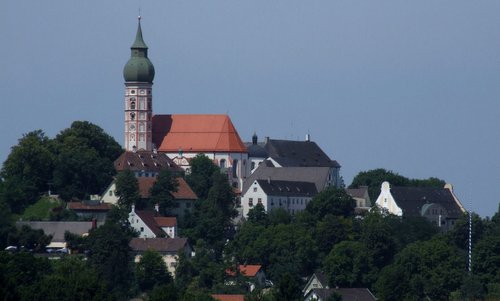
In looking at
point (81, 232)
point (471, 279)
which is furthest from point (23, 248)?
point (471, 279)

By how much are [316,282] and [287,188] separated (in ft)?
63.4

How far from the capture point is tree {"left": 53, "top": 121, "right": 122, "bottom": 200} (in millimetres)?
127438

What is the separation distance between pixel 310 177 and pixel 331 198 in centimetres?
1331

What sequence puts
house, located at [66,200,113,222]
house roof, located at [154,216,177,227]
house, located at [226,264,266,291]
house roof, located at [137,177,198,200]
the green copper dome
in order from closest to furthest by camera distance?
house, located at [226,264,266,291], house roof, located at [154,216,177,227], house, located at [66,200,113,222], house roof, located at [137,177,198,200], the green copper dome

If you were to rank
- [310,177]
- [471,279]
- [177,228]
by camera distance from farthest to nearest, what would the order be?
[310,177]
[177,228]
[471,279]

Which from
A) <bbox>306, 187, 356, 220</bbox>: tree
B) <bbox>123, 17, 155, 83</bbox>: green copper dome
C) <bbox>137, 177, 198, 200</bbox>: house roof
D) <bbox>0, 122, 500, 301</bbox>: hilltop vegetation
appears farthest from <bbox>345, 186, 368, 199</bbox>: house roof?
<bbox>123, 17, 155, 83</bbox>: green copper dome

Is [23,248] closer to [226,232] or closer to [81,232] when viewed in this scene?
[81,232]

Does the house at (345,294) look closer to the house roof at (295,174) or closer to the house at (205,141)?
the house roof at (295,174)

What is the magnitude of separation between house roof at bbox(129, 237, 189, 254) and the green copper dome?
23941 mm

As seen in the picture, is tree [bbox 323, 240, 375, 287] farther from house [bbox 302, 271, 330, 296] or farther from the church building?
the church building

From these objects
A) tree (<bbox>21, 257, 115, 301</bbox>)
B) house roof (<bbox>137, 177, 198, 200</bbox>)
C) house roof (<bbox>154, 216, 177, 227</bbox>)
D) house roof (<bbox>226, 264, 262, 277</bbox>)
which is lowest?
tree (<bbox>21, 257, 115, 301</bbox>)

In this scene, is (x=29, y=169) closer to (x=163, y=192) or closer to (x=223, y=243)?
(x=163, y=192)

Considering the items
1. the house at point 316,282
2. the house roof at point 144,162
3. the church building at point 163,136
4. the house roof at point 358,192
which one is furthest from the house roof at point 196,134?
the house at point 316,282

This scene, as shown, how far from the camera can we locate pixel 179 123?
148500mm
